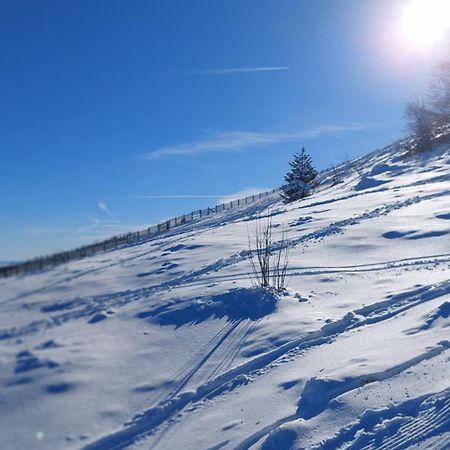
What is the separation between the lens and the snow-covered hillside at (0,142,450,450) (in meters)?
2.93

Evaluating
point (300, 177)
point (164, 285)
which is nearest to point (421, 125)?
point (300, 177)

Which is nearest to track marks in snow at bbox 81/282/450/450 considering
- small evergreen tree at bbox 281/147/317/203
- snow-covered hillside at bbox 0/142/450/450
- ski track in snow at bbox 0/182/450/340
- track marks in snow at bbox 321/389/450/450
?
snow-covered hillside at bbox 0/142/450/450

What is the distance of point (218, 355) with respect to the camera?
5.91 metres

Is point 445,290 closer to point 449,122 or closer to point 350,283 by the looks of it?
point 350,283

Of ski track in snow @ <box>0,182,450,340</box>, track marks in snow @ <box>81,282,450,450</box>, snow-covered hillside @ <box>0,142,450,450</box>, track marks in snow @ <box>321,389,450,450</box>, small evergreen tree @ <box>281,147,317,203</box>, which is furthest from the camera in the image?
small evergreen tree @ <box>281,147,317,203</box>

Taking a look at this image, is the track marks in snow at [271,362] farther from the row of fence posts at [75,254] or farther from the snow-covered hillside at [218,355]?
the row of fence posts at [75,254]

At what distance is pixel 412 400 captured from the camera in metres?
4.52

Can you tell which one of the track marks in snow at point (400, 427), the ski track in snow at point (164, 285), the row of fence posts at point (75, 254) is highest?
the row of fence posts at point (75, 254)

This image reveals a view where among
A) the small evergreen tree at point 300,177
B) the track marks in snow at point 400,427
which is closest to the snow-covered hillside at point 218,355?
the track marks in snow at point 400,427

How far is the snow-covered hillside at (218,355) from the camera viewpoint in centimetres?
293

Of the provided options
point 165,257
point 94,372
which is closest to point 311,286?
point 165,257

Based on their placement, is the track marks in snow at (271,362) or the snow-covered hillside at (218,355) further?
the track marks in snow at (271,362)

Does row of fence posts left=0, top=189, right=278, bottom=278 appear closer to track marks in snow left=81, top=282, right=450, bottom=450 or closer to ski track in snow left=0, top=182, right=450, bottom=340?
ski track in snow left=0, top=182, right=450, bottom=340

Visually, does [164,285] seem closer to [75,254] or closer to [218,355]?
[218,355]
